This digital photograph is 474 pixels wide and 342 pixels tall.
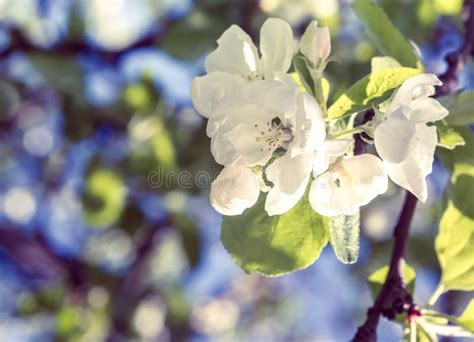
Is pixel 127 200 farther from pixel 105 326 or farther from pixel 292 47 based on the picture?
pixel 292 47

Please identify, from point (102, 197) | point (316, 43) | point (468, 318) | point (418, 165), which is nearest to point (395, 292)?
point (468, 318)

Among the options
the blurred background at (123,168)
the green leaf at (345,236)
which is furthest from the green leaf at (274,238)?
the blurred background at (123,168)

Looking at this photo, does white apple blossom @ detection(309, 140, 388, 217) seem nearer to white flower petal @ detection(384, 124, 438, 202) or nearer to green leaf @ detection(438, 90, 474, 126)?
white flower petal @ detection(384, 124, 438, 202)

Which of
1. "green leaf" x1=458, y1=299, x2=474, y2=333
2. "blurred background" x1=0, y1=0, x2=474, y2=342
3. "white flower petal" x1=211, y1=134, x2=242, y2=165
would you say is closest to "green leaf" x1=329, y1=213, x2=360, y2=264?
"white flower petal" x1=211, y1=134, x2=242, y2=165

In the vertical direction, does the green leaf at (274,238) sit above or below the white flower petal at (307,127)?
below

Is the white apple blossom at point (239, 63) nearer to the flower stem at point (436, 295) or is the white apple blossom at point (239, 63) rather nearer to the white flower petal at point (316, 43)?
the white flower petal at point (316, 43)

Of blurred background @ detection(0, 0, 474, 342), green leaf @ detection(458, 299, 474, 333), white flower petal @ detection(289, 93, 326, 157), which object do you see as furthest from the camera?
blurred background @ detection(0, 0, 474, 342)
